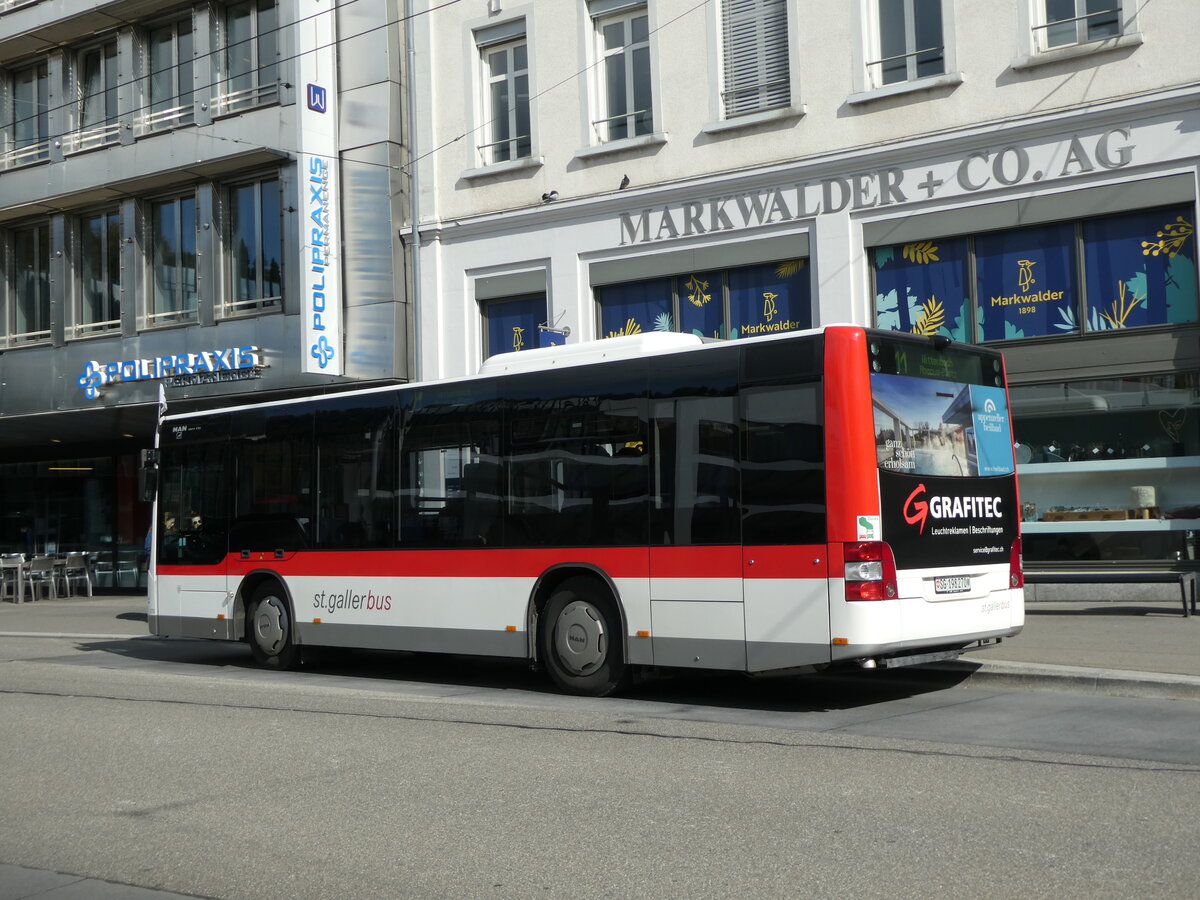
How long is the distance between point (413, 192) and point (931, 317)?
9065mm

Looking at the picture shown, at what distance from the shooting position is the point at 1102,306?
1622 centimetres

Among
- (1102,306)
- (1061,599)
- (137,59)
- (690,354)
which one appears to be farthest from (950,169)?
(137,59)

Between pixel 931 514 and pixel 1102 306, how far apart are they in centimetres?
742

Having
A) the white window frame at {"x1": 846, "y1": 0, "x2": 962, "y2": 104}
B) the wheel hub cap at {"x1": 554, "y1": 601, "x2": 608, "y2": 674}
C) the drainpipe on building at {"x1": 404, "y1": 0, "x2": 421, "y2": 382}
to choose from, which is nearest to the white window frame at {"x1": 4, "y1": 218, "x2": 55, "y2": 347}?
the drainpipe on building at {"x1": 404, "y1": 0, "x2": 421, "y2": 382}

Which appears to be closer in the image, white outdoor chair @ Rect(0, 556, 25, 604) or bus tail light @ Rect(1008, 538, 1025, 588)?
bus tail light @ Rect(1008, 538, 1025, 588)

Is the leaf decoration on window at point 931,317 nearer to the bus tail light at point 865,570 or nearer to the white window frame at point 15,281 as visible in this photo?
the bus tail light at point 865,570

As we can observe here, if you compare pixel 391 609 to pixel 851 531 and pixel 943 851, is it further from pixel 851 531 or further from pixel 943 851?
pixel 943 851

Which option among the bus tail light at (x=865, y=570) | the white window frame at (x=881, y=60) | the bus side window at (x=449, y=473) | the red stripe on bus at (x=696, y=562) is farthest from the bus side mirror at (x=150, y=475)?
the white window frame at (x=881, y=60)

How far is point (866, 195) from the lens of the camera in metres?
17.8

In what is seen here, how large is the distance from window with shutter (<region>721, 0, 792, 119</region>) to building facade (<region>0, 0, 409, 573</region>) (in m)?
6.14

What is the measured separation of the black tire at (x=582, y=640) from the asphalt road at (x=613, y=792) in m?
0.22

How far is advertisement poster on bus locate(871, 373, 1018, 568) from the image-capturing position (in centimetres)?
982

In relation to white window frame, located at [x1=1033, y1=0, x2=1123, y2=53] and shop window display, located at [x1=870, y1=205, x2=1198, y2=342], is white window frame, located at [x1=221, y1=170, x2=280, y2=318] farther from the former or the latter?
white window frame, located at [x1=1033, y1=0, x2=1123, y2=53]

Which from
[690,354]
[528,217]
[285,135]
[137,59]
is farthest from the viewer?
[137,59]
